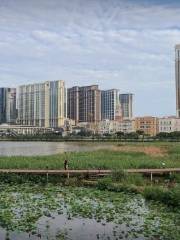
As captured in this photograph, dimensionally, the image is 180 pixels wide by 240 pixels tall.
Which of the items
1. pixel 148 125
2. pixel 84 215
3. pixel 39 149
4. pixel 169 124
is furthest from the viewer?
pixel 148 125

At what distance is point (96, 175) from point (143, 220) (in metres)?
12.3

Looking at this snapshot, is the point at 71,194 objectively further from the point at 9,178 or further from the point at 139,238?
the point at 139,238

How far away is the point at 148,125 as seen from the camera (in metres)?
187

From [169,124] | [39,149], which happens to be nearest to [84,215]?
[39,149]

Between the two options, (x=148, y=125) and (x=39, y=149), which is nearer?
(x=39, y=149)

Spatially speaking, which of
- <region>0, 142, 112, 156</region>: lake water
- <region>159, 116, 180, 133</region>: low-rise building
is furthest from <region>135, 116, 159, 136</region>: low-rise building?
<region>0, 142, 112, 156</region>: lake water

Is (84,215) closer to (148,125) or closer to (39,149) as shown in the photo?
(39,149)

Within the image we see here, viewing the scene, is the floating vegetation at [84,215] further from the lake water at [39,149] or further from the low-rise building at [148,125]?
the low-rise building at [148,125]

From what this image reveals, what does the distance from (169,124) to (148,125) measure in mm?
8750

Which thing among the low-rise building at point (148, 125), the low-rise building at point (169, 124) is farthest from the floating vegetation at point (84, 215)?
the low-rise building at point (148, 125)

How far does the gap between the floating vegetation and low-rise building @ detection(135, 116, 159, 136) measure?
16552 centimetres

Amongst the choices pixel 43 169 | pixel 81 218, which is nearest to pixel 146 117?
pixel 43 169

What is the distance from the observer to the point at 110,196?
19.9 m

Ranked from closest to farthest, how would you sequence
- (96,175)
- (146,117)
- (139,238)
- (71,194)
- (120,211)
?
(139,238) < (120,211) < (71,194) < (96,175) < (146,117)
